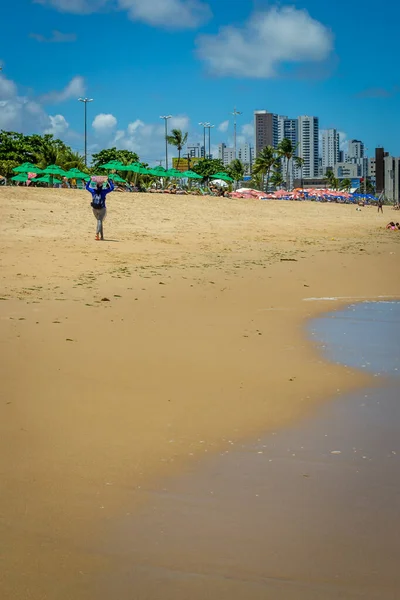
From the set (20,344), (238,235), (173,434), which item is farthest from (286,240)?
(173,434)

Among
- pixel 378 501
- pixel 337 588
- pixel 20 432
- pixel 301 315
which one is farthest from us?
pixel 301 315

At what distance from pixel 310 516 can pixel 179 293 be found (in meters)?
8.13

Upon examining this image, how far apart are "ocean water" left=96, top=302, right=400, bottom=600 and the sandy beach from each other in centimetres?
16

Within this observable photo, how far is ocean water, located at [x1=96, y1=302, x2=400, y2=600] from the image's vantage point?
287 centimetres

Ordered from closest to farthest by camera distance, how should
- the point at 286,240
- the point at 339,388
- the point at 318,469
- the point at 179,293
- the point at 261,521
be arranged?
the point at 261,521, the point at 318,469, the point at 339,388, the point at 179,293, the point at 286,240

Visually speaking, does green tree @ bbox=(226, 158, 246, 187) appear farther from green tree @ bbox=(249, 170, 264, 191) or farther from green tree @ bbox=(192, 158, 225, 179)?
green tree @ bbox=(192, 158, 225, 179)

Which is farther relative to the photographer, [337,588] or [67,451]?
[67,451]

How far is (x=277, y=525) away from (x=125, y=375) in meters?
3.01

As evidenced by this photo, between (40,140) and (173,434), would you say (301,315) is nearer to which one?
(173,434)

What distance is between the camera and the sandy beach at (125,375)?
345 cm

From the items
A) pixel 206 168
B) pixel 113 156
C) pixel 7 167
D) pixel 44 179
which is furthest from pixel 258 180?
pixel 44 179

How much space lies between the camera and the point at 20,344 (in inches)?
284

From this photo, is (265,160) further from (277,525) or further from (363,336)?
(277,525)

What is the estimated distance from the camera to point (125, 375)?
6227 millimetres
